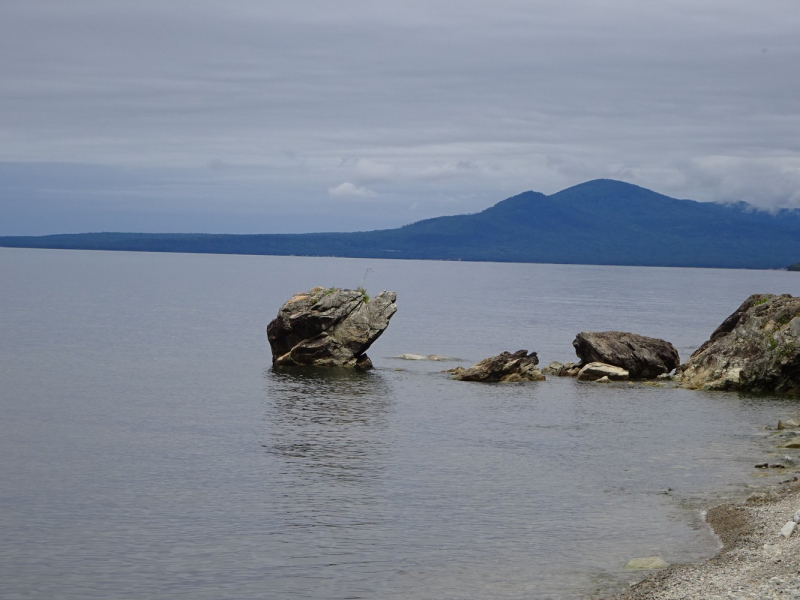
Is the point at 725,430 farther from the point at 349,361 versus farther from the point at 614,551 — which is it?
the point at 349,361

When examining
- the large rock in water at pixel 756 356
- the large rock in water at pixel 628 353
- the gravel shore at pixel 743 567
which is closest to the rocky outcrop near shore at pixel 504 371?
the large rock in water at pixel 628 353

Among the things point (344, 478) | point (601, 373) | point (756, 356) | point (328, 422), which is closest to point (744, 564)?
point (344, 478)

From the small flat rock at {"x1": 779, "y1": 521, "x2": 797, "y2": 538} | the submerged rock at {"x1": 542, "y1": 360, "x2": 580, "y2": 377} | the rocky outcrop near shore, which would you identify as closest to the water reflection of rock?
the rocky outcrop near shore

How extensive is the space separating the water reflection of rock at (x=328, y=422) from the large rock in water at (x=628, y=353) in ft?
48.8

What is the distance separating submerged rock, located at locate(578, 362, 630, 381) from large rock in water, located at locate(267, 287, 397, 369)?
14136mm

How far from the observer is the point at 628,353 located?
6266 centimetres

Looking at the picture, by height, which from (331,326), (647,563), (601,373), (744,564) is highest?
(331,326)

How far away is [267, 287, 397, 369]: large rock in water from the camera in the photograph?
210 feet

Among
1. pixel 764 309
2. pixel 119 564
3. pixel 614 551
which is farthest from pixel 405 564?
pixel 764 309

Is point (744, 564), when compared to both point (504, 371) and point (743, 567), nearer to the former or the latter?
point (743, 567)

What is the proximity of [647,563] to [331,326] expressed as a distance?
43.3 meters

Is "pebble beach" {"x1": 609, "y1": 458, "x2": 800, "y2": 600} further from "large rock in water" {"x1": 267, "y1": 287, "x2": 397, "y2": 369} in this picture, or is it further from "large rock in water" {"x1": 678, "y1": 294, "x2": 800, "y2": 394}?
"large rock in water" {"x1": 267, "y1": 287, "x2": 397, "y2": 369}

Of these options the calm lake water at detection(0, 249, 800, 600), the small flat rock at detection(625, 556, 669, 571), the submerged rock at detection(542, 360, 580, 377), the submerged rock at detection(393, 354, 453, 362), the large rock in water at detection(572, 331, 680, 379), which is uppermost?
the large rock in water at detection(572, 331, 680, 379)

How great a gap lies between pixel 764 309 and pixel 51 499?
158 ft
